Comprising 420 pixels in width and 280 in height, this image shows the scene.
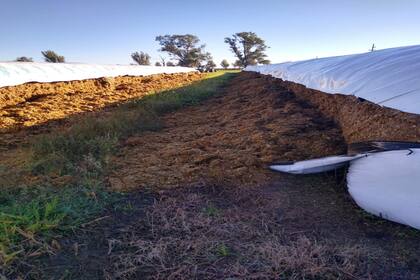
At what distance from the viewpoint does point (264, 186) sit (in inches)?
Result: 108

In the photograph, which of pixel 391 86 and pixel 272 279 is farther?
pixel 391 86

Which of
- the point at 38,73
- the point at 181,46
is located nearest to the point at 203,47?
the point at 181,46

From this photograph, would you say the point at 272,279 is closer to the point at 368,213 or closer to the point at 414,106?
the point at 368,213

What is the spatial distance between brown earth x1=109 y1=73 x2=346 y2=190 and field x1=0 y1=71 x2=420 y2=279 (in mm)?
19

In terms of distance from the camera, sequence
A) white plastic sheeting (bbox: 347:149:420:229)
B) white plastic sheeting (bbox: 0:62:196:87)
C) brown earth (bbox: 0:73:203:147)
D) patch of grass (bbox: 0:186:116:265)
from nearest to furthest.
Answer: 1. patch of grass (bbox: 0:186:116:265)
2. white plastic sheeting (bbox: 347:149:420:229)
3. brown earth (bbox: 0:73:203:147)
4. white plastic sheeting (bbox: 0:62:196:87)

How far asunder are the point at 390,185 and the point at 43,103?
714 cm

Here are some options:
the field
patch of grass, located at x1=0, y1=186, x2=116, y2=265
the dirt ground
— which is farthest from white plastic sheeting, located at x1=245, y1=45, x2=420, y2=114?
patch of grass, located at x1=0, y1=186, x2=116, y2=265

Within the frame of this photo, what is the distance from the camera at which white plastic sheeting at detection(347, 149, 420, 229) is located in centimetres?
202

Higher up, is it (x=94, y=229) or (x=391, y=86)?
(x=391, y=86)

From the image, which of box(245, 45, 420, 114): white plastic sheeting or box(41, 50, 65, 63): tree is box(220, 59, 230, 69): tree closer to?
box(41, 50, 65, 63): tree

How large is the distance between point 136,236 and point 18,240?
0.65 metres

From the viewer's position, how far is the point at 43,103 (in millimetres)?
7297

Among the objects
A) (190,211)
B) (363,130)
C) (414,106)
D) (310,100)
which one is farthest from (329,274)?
(310,100)

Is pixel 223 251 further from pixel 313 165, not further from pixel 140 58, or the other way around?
pixel 140 58
